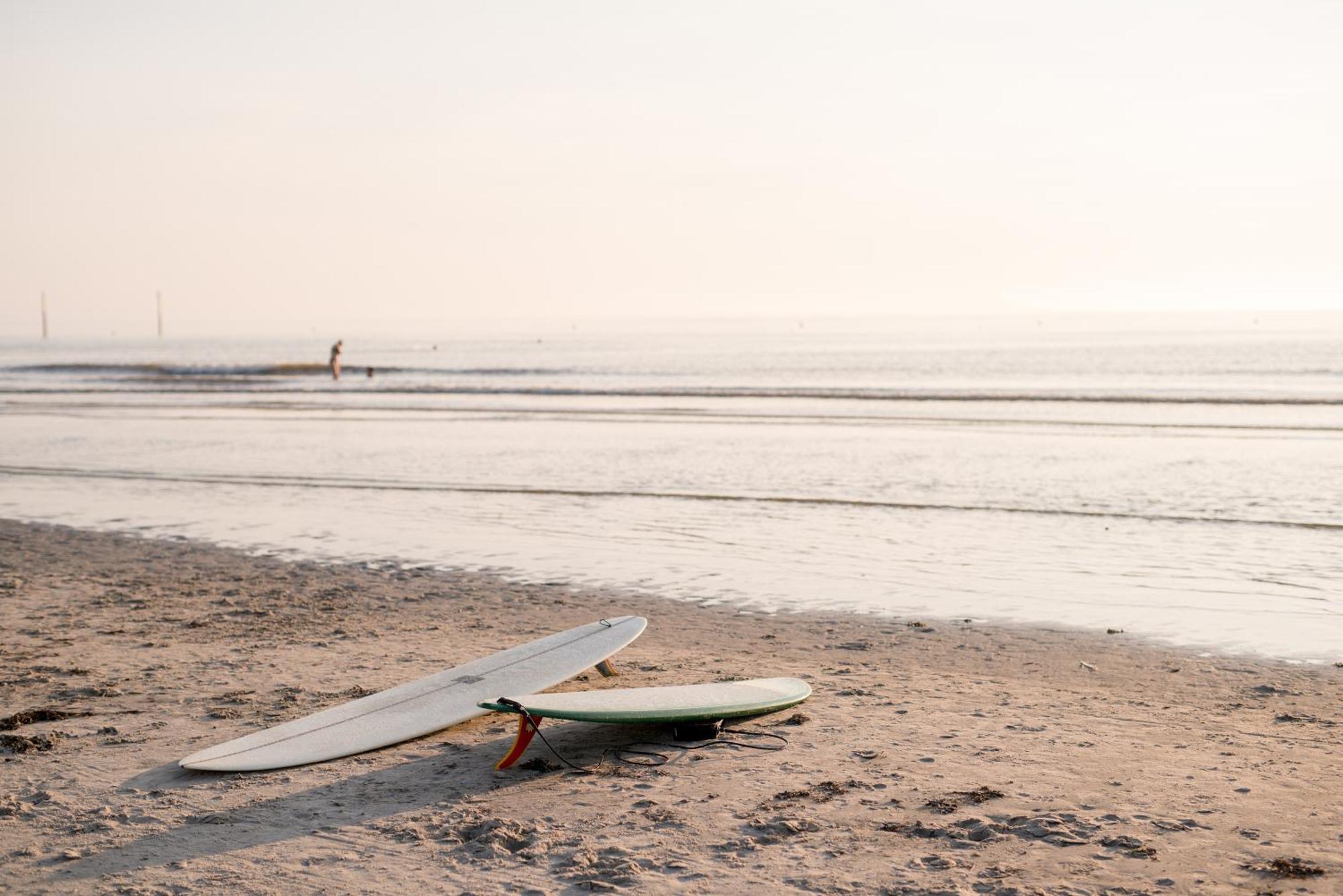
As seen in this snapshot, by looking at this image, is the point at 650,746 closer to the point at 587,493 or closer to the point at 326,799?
the point at 326,799

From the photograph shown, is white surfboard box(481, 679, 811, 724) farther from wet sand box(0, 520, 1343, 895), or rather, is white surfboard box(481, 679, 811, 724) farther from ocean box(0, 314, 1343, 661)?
ocean box(0, 314, 1343, 661)

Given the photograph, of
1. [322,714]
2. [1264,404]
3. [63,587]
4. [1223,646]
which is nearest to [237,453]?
[63,587]

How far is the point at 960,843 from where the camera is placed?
16.2 ft

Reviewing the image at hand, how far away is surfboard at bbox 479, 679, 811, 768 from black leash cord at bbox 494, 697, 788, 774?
48mm

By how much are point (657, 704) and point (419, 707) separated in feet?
4.53

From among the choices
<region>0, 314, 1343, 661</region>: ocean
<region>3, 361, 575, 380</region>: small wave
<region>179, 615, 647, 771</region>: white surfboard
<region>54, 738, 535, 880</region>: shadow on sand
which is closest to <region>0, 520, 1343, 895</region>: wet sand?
<region>54, 738, 535, 880</region>: shadow on sand

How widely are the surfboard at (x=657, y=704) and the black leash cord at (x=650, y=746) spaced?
0.16 feet

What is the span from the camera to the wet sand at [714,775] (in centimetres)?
473

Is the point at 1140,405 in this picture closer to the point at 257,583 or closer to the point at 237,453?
the point at 237,453

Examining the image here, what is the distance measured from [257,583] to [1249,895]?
8.83 m

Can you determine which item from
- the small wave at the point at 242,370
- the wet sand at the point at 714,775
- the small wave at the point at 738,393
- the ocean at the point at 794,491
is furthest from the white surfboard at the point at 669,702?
the small wave at the point at 242,370

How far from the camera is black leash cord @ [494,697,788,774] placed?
609 centimetres

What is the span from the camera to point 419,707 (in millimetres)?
6656

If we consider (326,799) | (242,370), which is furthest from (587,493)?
(242,370)
